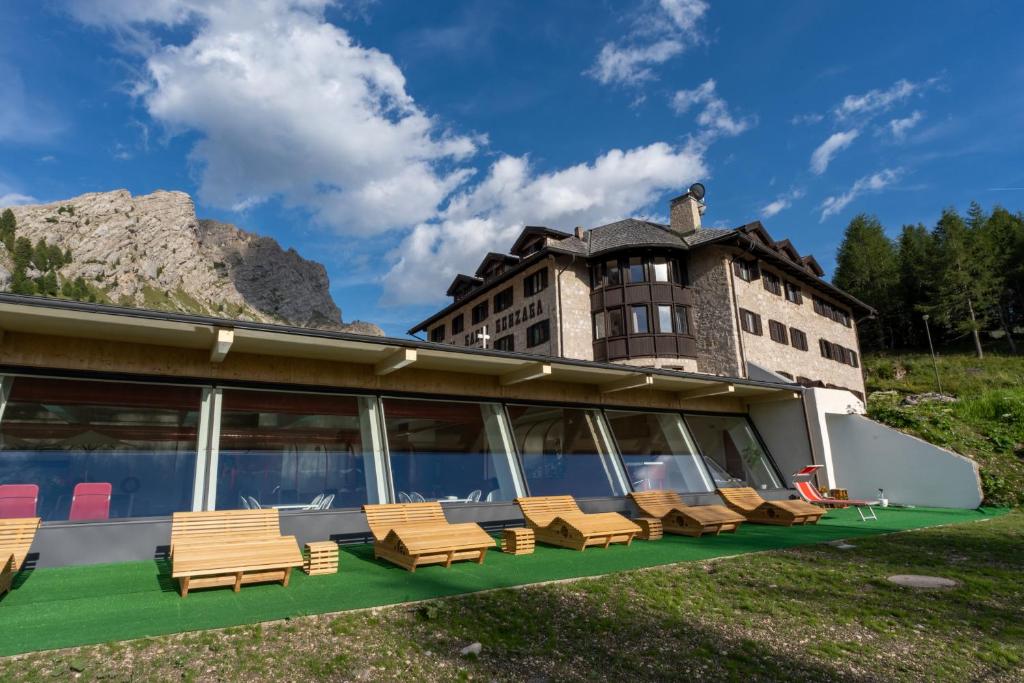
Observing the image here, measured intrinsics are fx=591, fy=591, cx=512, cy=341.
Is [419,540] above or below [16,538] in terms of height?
below

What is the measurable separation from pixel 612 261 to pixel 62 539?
25.5m

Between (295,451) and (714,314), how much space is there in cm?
2292

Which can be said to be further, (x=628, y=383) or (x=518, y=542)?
(x=628, y=383)

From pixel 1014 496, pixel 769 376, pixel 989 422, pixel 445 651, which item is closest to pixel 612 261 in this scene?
pixel 769 376

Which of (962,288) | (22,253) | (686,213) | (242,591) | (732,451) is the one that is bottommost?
(242,591)

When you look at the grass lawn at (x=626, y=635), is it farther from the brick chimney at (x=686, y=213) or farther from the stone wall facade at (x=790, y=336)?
the brick chimney at (x=686, y=213)

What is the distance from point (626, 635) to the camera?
16.0 ft

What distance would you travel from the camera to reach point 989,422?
18703mm

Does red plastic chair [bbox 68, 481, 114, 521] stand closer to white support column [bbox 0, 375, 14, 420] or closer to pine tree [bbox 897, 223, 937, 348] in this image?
white support column [bbox 0, 375, 14, 420]

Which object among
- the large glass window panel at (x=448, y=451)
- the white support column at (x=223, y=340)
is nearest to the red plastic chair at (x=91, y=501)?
the white support column at (x=223, y=340)

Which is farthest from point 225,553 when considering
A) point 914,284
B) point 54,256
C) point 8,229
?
point 8,229

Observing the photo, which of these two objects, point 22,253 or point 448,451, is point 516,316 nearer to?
point 448,451

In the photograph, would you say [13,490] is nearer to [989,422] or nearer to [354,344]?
[354,344]

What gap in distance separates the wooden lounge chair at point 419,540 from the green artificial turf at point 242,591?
0.15m
